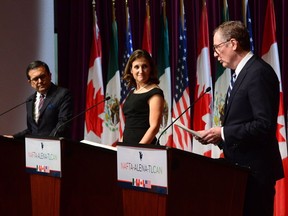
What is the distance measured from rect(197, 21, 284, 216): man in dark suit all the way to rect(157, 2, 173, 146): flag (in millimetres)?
2520

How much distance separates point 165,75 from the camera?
17.2 feet


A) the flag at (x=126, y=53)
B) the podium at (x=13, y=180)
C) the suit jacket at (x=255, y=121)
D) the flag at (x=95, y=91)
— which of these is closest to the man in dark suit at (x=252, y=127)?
the suit jacket at (x=255, y=121)

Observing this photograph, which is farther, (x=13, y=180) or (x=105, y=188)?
(x=13, y=180)

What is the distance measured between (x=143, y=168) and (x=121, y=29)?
3295 millimetres

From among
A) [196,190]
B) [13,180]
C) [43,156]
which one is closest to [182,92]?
[13,180]

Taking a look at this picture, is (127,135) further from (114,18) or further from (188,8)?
(114,18)

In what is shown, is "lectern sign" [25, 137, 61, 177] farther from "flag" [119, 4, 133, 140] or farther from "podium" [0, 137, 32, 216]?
"flag" [119, 4, 133, 140]

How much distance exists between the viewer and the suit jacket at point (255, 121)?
2471mm

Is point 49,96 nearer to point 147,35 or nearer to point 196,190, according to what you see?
point 147,35

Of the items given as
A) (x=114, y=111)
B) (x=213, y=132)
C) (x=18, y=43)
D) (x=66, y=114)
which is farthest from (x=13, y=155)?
(x=18, y=43)

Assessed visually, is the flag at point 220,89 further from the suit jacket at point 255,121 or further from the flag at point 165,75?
the suit jacket at point 255,121

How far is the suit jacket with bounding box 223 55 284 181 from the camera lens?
2471 mm

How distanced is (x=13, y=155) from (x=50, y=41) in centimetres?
282

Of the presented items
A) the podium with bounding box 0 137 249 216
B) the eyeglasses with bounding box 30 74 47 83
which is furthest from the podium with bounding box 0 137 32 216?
the eyeglasses with bounding box 30 74 47 83
